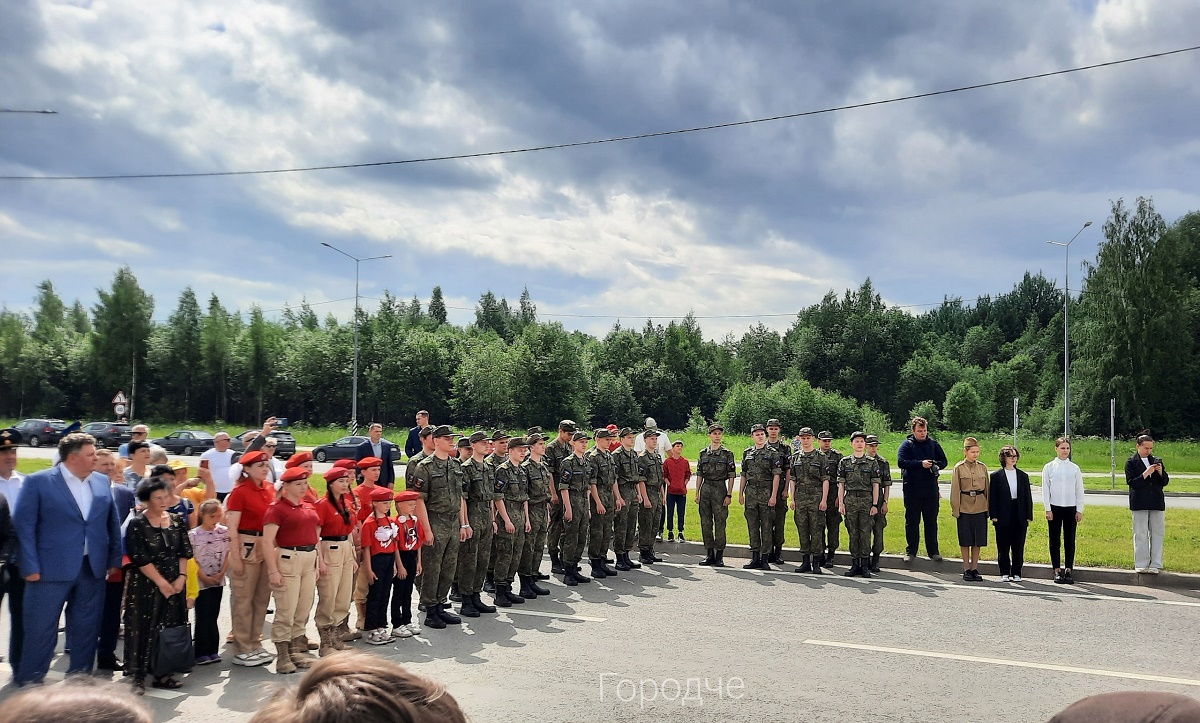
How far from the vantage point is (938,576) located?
12.2 metres

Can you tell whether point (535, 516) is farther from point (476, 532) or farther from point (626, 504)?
point (626, 504)

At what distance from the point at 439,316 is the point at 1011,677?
111m

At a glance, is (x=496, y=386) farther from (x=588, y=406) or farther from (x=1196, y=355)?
(x=1196, y=355)

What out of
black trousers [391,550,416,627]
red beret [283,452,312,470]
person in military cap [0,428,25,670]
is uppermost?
red beret [283,452,312,470]

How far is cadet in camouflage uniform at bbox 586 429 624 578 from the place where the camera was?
12.6 meters

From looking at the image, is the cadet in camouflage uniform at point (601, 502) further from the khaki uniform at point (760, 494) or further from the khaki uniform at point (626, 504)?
the khaki uniform at point (760, 494)

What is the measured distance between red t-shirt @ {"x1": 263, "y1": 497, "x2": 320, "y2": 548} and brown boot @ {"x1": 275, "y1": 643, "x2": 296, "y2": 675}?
2.94ft

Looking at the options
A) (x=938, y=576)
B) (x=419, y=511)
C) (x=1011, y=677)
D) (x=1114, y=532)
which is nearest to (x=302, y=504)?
(x=419, y=511)

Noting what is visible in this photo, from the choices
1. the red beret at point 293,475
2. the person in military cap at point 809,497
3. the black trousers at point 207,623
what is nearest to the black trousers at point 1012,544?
the person in military cap at point 809,497

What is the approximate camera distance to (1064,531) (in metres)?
11.8

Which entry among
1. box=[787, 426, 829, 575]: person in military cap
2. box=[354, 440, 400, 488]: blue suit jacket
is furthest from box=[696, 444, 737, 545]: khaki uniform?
box=[354, 440, 400, 488]: blue suit jacket

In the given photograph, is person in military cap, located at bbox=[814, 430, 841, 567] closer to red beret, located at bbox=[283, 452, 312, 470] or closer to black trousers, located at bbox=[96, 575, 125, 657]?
red beret, located at bbox=[283, 452, 312, 470]

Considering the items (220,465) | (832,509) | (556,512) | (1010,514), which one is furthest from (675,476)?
(220,465)

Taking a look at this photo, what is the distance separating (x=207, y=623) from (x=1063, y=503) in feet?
36.7
